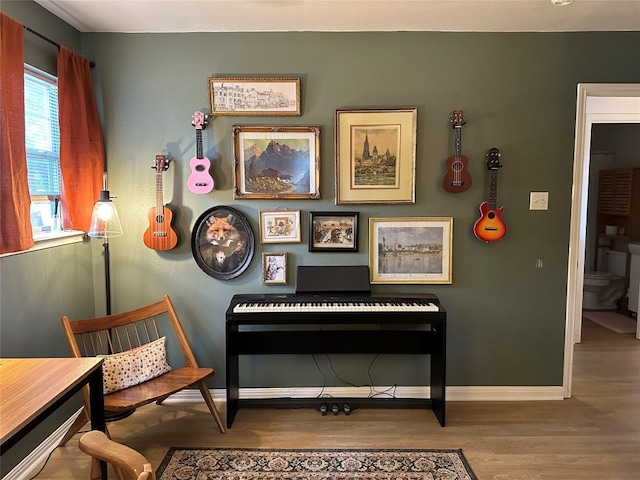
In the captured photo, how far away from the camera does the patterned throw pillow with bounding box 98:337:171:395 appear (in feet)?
8.35

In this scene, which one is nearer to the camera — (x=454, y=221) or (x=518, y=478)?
(x=518, y=478)

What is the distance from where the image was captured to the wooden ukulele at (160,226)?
3.04m

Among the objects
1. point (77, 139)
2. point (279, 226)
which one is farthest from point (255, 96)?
point (77, 139)

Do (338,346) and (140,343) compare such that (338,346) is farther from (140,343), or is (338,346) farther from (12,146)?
(12,146)

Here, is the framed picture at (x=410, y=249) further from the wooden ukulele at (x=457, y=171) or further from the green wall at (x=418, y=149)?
the wooden ukulele at (x=457, y=171)

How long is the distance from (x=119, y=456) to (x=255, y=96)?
240 cm

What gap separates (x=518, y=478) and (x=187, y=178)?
2.59m

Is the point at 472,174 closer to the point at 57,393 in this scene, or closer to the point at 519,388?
the point at 519,388

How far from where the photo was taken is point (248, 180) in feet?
10.1

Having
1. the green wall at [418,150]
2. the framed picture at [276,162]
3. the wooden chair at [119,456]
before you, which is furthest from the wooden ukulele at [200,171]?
the wooden chair at [119,456]

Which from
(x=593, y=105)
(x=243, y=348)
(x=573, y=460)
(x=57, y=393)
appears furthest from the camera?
(x=593, y=105)

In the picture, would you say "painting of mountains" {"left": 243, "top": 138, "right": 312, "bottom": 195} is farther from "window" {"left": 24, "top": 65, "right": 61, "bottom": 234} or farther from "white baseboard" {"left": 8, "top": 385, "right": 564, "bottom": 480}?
"white baseboard" {"left": 8, "top": 385, "right": 564, "bottom": 480}

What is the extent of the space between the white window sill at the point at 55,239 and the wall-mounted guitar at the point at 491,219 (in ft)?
8.37

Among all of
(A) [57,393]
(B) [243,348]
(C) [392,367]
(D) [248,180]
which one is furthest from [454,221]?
(A) [57,393]
